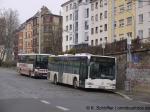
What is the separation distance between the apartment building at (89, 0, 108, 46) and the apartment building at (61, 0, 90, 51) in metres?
4.38

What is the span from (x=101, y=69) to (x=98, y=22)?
6581cm

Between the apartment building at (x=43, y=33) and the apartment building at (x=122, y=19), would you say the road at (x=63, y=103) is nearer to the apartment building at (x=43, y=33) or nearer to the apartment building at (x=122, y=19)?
the apartment building at (x=122, y=19)

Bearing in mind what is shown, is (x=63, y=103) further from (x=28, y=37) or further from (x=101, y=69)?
(x=28, y=37)

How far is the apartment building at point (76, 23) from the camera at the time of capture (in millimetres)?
107562

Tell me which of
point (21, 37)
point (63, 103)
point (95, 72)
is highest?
point (21, 37)

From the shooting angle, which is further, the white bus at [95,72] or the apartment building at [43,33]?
the apartment building at [43,33]

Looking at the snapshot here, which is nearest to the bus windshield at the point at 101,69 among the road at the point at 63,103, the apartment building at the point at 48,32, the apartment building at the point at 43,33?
the road at the point at 63,103

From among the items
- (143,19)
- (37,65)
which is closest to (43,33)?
(143,19)

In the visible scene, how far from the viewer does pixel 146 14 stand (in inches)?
2950

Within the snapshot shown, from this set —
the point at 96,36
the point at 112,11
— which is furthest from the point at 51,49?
the point at 112,11

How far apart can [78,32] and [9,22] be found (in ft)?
67.9

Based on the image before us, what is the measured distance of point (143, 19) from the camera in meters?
75.7

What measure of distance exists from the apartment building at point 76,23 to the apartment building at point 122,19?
1608 cm

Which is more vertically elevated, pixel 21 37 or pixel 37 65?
pixel 21 37
